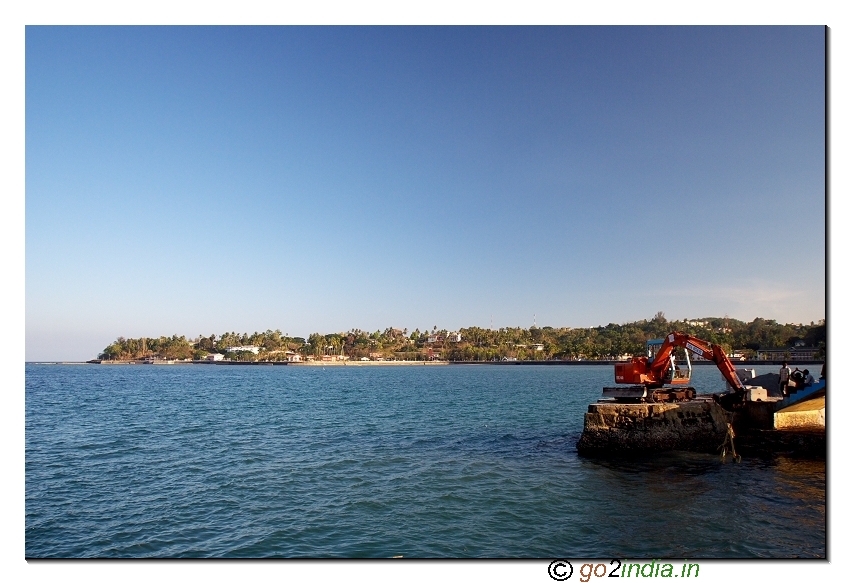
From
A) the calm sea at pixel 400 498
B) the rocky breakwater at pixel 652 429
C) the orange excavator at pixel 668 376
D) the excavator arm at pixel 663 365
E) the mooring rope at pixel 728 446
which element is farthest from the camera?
the excavator arm at pixel 663 365

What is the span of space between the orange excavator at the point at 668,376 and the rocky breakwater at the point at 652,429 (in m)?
1.39

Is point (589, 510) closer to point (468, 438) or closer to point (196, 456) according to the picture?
point (468, 438)

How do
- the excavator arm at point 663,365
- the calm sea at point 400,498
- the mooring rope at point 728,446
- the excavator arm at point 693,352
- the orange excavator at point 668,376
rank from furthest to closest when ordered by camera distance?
1. the excavator arm at point 693,352
2. the excavator arm at point 663,365
3. the orange excavator at point 668,376
4. the mooring rope at point 728,446
5. the calm sea at point 400,498

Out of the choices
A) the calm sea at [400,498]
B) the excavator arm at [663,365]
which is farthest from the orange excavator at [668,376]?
the calm sea at [400,498]

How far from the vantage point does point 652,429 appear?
81.8 ft

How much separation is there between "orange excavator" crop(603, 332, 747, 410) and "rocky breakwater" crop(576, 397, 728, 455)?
139 cm

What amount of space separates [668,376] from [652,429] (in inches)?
199

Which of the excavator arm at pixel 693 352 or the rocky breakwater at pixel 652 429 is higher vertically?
the excavator arm at pixel 693 352

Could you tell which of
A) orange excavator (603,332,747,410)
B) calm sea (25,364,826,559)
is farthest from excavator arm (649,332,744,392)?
calm sea (25,364,826,559)

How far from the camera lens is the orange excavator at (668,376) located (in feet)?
87.6

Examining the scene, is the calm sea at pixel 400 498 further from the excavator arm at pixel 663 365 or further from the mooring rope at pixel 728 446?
the excavator arm at pixel 663 365

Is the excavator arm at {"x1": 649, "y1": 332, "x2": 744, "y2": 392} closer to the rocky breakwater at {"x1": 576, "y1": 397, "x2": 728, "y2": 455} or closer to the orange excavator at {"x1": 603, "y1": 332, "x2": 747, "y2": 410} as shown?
the orange excavator at {"x1": 603, "y1": 332, "x2": 747, "y2": 410}
